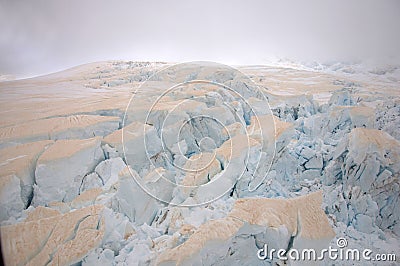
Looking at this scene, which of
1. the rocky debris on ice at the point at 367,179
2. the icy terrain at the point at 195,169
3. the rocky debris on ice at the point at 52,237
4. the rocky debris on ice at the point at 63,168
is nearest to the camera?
the rocky debris on ice at the point at 52,237

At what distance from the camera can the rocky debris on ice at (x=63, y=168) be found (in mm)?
1784

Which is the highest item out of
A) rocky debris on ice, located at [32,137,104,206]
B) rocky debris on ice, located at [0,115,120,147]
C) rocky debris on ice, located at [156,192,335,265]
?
rocky debris on ice, located at [0,115,120,147]

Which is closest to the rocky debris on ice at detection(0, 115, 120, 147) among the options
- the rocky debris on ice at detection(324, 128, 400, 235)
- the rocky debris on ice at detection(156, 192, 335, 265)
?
the rocky debris on ice at detection(156, 192, 335, 265)

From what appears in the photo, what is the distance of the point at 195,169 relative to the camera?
81.7 inches

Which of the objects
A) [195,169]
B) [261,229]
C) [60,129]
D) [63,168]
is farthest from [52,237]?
[261,229]

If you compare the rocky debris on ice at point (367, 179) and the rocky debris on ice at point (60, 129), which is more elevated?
the rocky debris on ice at point (60, 129)

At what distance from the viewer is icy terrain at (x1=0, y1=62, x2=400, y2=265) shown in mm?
1633

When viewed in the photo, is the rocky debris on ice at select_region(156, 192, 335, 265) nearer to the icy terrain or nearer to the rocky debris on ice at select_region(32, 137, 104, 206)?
the icy terrain

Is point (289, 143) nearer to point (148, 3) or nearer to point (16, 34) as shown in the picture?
point (148, 3)

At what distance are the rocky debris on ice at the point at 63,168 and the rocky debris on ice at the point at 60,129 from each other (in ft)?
0.40

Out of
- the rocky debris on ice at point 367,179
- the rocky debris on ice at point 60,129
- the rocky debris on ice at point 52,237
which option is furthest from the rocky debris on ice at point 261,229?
the rocky debris on ice at point 60,129

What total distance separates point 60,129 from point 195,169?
1.08 meters

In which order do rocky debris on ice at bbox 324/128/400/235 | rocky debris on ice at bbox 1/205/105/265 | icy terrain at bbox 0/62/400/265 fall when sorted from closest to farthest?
rocky debris on ice at bbox 1/205/105/265
icy terrain at bbox 0/62/400/265
rocky debris on ice at bbox 324/128/400/235

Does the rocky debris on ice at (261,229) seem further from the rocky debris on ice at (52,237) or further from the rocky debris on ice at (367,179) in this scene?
the rocky debris on ice at (52,237)
